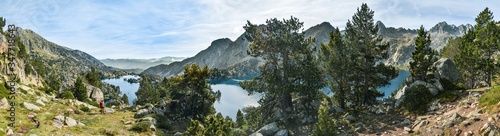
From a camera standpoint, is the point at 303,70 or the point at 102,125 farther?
the point at 303,70


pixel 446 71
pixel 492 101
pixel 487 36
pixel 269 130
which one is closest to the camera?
pixel 492 101

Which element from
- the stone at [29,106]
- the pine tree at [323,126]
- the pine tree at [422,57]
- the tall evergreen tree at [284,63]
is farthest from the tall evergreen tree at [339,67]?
the stone at [29,106]

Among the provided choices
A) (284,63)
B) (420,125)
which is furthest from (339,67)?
(420,125)

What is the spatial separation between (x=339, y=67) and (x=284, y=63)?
6.97 metres

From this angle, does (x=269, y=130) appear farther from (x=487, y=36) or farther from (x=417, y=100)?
(x=487, y=36)

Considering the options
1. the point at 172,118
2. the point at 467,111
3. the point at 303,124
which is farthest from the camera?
the point at 172,118

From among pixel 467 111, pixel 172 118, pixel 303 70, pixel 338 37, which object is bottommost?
pixel 172 118

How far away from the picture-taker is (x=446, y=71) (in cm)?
3391

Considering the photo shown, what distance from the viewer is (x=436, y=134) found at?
2062cm

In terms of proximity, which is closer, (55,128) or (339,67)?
(55,128)

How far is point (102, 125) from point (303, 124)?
2207 cm

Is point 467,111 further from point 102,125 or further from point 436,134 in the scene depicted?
point 102,125

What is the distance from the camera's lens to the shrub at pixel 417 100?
95.7ft

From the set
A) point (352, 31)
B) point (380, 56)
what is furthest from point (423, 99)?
point (352, 31)
